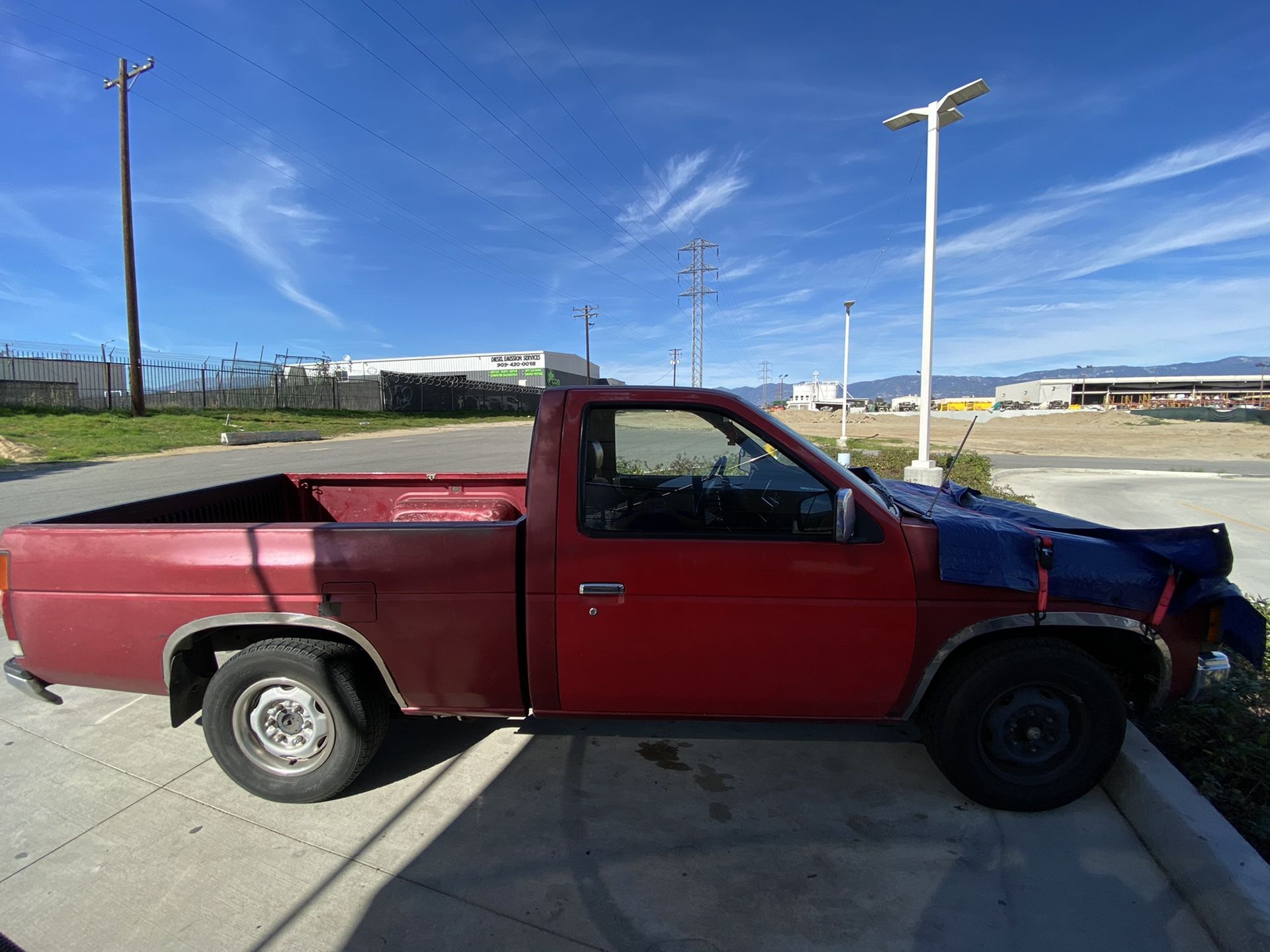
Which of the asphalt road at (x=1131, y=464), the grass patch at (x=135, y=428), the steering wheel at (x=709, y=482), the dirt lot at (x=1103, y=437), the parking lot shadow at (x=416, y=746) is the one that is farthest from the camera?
the dirt lot at (x=1103, y=437)

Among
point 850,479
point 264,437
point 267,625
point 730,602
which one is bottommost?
point 267,625

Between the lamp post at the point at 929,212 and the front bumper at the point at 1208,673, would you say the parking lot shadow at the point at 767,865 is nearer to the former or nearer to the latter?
the front bumper at the point at 1208,673

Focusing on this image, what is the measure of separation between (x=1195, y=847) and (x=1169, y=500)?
Result: 11.2m

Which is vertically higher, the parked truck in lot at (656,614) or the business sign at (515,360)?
the business sign at (515,360)

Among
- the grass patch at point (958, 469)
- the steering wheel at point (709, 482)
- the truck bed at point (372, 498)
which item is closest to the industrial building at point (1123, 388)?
the grass patch at point (958, 469)

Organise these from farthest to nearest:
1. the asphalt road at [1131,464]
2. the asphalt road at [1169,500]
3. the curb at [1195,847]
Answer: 1. the asphalt road at [1131,464]
2. the asphalt road at [1169,500]
3. the curb at [1195,847]

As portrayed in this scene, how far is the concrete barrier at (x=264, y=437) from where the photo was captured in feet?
74.0

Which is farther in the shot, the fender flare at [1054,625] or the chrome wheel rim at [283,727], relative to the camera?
the chrome wheel rim at [283,727]

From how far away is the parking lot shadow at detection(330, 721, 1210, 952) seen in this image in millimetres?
2186

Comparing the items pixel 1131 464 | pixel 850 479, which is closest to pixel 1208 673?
pixel 850 479

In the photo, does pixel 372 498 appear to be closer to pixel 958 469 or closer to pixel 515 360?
pixel 958 469

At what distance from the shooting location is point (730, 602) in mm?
2604

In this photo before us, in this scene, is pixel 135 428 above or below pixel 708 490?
above

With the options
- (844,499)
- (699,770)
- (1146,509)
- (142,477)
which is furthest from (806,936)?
(142,477)
